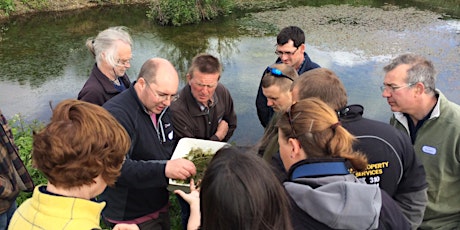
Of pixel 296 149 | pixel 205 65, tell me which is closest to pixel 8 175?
pixel 205 65

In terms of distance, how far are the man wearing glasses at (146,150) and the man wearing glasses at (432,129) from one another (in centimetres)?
177

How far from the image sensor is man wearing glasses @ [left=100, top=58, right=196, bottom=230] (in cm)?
267

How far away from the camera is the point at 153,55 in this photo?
11.1 meters

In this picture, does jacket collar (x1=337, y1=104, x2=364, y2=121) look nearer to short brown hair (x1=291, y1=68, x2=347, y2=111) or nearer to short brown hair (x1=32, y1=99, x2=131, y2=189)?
short brown hair (x1=291, y1=68, x2=347, y2=111)

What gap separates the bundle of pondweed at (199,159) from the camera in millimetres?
2816

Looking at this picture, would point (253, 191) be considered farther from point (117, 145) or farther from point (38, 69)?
point (38, 69)

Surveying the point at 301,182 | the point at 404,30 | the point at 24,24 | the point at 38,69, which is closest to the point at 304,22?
the point at 404,30

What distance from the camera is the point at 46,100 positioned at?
27.3 ft

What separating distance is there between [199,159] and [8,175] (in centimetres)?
149

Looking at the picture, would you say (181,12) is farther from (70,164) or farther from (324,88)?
(70,164)

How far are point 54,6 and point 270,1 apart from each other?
10.4 m

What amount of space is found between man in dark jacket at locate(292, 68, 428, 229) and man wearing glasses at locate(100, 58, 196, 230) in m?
1.05

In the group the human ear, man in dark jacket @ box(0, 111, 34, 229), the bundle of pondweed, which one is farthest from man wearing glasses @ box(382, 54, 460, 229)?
man in dark jacket @ box(0, 111, 34, 229)

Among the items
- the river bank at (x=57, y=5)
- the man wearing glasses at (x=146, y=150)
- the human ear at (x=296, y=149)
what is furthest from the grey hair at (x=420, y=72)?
the river bank at (x=57, y=5)
